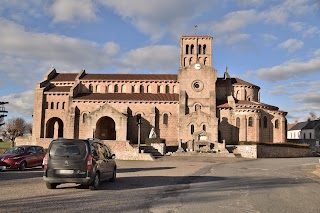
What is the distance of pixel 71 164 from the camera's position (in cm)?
1147

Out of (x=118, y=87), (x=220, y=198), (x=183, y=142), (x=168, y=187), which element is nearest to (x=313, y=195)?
(x=220, y=198)

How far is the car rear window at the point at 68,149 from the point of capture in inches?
458

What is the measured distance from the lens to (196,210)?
8.48m

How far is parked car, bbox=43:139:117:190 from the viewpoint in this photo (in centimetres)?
1143

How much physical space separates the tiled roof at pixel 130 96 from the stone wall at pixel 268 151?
47.0 feet

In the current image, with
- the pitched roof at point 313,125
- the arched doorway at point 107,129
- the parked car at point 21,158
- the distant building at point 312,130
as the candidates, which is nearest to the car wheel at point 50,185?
the parked car at point 21,158

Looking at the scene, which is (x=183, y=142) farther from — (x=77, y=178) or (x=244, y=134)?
(x=77, y=178)

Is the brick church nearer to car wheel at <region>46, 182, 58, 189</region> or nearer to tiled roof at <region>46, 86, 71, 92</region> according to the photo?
tiled roof at <region>46, 86, 71, 92</region>

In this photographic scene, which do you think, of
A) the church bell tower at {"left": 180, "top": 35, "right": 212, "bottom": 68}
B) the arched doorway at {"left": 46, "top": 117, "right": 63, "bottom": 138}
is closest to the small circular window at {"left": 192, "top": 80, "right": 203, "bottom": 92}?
the church bell tower at {"left": 180, "top": 35, "right": 212, "bottom": 68}

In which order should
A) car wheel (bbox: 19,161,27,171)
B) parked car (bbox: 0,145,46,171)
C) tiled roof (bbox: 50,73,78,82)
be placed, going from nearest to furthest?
parked car (bbox: 0,145,46,171)
car wheel (bbox: 19,161,27,171)
tiled roof (bbox: 50,73,78,82)

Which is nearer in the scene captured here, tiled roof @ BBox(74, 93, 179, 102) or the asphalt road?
the asphalt road

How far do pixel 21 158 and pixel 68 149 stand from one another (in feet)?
30.8

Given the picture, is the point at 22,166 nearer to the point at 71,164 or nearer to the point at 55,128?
the point at 71,164

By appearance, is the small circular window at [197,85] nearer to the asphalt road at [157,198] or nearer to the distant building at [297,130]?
the asphalt road at [157,198]
